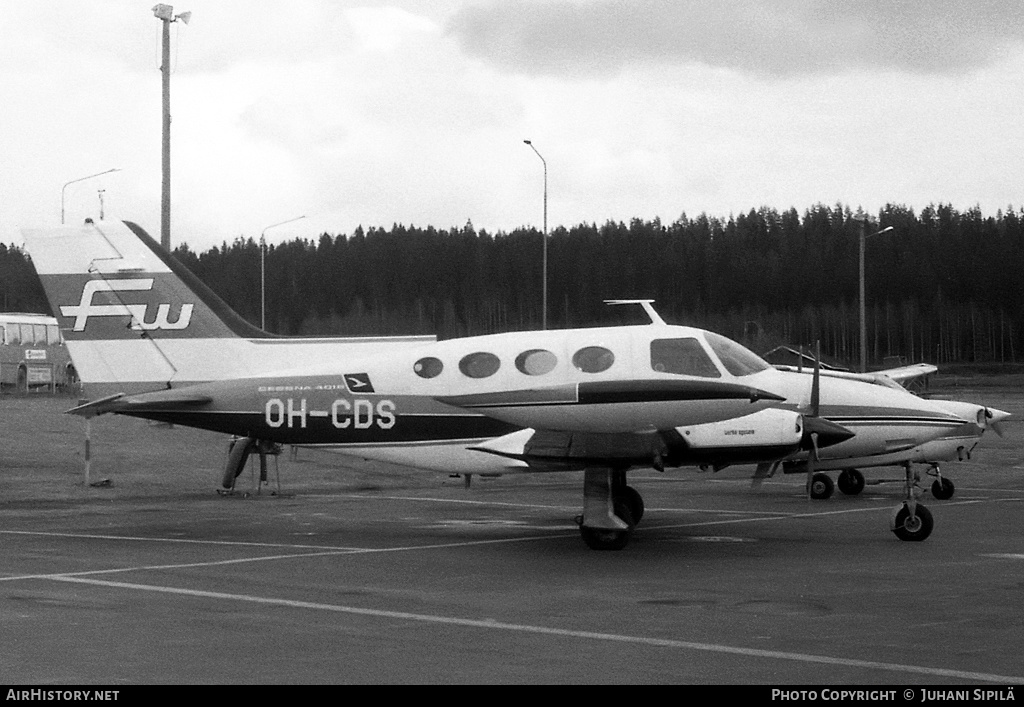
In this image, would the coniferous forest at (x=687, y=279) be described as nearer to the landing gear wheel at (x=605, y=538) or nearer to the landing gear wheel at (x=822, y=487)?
the landing gear wheel at (x=822, y=487)

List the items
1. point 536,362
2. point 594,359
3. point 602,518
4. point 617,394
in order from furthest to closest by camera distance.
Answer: point 536,362, point 594,359, point 602,518, point 617,394

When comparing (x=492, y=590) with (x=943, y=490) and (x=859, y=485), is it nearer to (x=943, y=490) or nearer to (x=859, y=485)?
(x=943, y=490)

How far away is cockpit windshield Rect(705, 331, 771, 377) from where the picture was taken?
16.8 meters

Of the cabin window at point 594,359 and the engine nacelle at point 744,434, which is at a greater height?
the cabin window at point 594,359

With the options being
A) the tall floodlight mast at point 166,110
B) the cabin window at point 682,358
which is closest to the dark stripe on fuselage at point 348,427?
the cabin window at point 682,358

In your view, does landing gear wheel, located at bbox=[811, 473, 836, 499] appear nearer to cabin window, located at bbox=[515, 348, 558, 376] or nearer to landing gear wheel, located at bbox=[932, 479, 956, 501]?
landing gear wheel, located at bbox=[932, 479, 956, 501]

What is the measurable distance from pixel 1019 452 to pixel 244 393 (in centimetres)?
2551

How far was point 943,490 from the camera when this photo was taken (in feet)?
77.9

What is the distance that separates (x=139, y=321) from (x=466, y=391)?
4907mm

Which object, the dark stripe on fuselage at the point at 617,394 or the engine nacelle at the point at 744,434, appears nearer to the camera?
the dark stripe on fuselage at the point at 617,394

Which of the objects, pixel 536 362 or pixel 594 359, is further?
pixel 536 362

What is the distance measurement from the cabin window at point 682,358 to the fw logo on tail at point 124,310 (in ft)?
21.7

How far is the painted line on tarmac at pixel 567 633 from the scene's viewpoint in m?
8.45

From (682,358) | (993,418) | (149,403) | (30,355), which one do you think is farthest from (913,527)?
(30,355)
